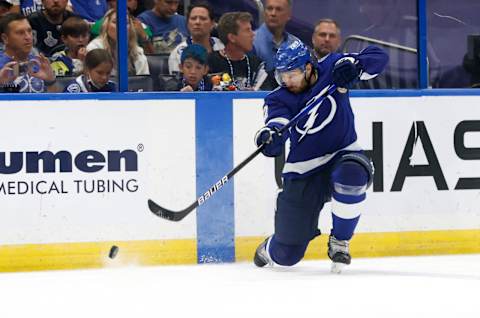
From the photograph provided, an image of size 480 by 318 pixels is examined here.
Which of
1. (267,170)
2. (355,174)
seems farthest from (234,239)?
(355,174)

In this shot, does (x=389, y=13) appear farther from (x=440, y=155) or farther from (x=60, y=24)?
(x=60, y=24)

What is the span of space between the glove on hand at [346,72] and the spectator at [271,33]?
861 millimetres

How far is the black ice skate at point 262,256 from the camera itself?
19.1 feet

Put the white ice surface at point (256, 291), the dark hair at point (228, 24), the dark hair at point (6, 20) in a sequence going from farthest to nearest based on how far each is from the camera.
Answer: the dark hair at point (228, 24)
the dark hair at point (6, 20)
the white ice surface at point (256, 291)

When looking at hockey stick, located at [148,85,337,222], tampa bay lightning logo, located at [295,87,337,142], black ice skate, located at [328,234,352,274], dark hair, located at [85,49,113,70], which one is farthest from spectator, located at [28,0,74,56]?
black ice skate, located at [328,234,352,274]

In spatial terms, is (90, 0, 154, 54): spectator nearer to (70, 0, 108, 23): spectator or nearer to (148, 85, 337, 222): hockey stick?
(70, 0, 108, 23): spectator

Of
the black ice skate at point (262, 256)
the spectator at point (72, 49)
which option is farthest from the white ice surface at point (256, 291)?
the spectator at point (72, 49)

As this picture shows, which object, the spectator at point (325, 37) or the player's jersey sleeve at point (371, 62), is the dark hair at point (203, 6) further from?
the player's jersey sleeve at point (371, 62)

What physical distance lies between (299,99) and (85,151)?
1.13 meters

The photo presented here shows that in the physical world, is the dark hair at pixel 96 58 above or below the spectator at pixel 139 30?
below

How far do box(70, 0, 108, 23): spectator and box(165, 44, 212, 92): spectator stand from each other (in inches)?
18.8

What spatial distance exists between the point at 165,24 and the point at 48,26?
2.03 ft

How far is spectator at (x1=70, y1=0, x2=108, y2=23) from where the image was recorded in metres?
5.94

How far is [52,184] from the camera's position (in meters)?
5.84
